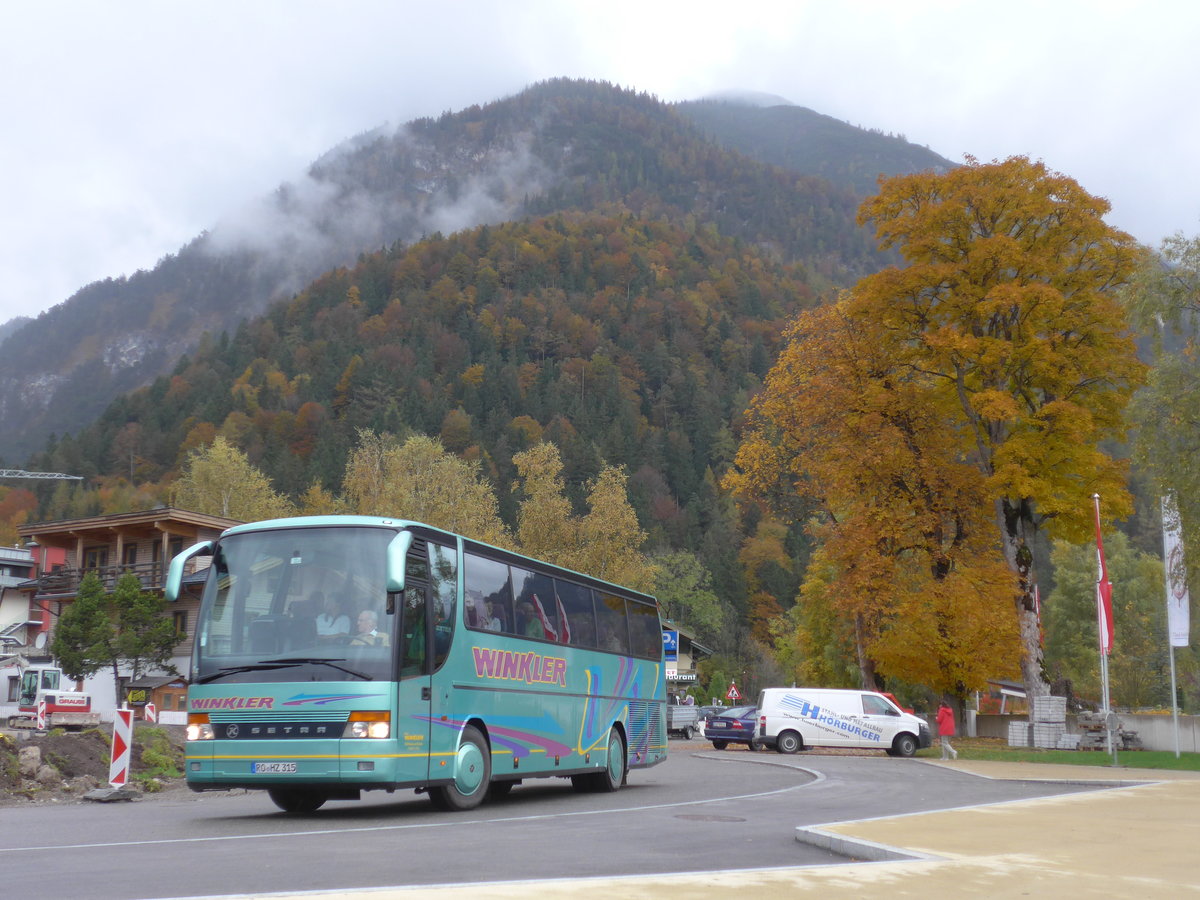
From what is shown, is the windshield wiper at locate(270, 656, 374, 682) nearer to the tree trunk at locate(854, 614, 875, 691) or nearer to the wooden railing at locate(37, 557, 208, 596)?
the tree trunk at locate(854, 614, 875, 691)

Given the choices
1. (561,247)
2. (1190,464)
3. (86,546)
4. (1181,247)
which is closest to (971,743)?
(1190,464)

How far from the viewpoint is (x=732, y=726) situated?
38688mm

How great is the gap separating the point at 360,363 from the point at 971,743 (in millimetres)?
100453

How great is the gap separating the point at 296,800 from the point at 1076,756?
73.8 ft

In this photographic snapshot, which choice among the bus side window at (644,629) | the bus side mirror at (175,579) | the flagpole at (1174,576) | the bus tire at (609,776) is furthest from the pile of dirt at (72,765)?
the flagpole at (1174,576)

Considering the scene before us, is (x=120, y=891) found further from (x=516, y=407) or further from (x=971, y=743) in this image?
(x=516, y=407)

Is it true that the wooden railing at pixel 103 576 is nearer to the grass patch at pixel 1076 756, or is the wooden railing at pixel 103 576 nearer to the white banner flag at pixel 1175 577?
the grass patch at pixel 1076 756

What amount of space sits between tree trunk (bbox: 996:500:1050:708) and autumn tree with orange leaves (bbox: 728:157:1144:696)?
0.21 ft

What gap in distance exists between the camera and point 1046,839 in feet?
34.4

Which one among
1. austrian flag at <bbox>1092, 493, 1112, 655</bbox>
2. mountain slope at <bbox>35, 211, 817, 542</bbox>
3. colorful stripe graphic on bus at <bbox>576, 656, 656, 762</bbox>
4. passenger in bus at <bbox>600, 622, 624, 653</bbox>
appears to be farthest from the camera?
mountain slope at <bbox>35, 211, 817, 542</bbox>

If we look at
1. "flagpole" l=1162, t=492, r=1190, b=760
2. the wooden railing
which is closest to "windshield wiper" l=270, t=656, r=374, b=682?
"flagpole" l=1162, t=492, r=1190, b=760

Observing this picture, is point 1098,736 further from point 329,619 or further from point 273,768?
point 273,768

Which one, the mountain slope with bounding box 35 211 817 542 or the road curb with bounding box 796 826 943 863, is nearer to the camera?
the road curb with bounding box 796 826 943 863

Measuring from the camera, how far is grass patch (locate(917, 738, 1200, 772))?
2684cm
